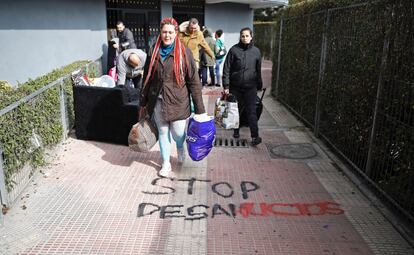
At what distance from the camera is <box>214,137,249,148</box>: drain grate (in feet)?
19.8

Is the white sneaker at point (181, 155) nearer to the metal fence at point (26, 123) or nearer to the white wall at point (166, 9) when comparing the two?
the metal fence at point (26, 123)

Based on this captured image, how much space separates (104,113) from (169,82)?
1902 mm

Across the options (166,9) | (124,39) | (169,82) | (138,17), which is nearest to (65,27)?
(124,39)

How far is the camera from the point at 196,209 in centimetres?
394

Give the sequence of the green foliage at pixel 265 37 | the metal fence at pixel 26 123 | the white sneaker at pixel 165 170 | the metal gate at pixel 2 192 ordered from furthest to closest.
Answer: the green foliage at pixel 265 37
the white sneaker at pixel 165 170
the metal fence at pixel 26 123
the metal gate at pixel 2 192

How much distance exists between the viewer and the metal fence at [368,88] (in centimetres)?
367

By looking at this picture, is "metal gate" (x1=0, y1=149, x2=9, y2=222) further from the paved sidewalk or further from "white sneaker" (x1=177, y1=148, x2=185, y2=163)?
"white sneaker" (x1=177, y1=148, x2=185, y2=163)

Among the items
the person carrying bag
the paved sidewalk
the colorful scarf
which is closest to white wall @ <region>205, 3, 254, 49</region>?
the paved sidewalk

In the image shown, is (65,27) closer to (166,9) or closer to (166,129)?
(166,9)

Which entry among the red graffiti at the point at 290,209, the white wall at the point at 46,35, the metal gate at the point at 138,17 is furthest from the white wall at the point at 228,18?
the red graffiti at the point at 290,209

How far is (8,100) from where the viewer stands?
4.04 m

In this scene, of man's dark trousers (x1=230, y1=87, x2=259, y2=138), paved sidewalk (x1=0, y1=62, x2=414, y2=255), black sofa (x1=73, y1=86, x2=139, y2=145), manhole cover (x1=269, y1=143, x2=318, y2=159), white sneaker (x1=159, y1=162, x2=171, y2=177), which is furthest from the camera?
man's dark trousers (x1=230, y1=87, x2=259, y2=138)

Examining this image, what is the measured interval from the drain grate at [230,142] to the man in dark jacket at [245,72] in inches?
8.6

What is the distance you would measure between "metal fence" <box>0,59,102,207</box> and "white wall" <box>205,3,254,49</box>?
29.3ft
